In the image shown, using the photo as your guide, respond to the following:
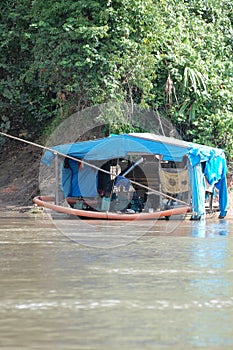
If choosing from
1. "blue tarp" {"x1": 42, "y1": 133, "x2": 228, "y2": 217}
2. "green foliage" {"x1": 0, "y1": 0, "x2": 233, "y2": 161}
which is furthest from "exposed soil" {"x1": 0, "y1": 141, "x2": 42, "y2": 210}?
"blue tarp" {"x1": 42, "y1": 133, "x2": 228, "y2": 217}

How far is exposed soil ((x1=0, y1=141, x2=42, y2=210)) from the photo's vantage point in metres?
21.2

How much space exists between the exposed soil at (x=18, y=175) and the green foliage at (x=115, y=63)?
0.72 metres

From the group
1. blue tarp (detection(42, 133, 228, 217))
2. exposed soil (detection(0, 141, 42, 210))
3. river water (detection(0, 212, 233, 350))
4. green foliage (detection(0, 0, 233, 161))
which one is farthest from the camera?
exposed soil (detection(0, 141, 42, 210))

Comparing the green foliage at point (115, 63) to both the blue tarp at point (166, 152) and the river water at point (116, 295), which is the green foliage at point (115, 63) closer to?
the blue tarp at point (166, 152)

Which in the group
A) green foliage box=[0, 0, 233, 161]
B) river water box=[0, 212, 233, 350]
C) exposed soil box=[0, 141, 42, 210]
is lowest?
river water box=[0, 212, 233, 350]

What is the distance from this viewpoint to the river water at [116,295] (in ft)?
17.7

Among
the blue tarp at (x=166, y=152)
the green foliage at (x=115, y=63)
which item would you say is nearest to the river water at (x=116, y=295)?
the blue tarp at (x=166, y=152)

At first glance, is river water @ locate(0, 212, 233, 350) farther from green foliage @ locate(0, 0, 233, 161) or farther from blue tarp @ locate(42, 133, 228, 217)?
green foliage @ locate(0, 0, 233, 161)

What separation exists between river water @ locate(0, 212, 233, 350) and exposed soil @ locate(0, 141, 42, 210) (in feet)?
29.5

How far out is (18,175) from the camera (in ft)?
74.6

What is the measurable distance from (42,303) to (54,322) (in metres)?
0.76

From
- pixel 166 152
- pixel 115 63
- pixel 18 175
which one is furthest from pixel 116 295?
pixel 18 175

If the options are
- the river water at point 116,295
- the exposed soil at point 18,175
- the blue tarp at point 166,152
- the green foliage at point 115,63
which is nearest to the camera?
the river water at point 116,295

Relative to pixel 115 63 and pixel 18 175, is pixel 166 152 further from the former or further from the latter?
pixel 18 175
